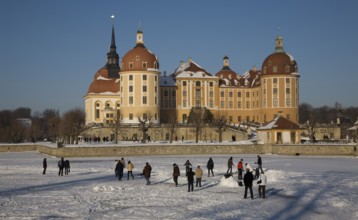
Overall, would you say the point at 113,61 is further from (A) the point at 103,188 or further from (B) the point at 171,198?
(B) the point at 171,198

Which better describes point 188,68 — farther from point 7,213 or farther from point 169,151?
point 7,213

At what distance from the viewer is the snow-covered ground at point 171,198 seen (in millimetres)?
18594

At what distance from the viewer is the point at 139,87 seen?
272 ft

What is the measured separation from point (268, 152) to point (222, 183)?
30.6 meters

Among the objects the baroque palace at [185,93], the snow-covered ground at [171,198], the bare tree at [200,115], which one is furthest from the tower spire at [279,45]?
the snow-covered ground at [171,198]

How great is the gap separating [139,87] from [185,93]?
37.2ft

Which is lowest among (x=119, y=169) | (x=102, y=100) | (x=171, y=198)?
(x=171, y=198)

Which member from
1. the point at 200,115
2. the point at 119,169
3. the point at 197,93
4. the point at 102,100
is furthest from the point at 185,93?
the point at 119,169

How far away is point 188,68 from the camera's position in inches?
3696

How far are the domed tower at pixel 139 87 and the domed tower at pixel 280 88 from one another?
19536 mm

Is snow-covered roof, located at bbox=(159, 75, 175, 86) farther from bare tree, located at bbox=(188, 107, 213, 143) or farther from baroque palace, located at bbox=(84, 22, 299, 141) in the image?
bare tree, located at bbox=(188, 107, 213, 143)

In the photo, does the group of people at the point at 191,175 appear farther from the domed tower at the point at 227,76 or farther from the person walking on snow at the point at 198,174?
the domed tower at the point at 227,76

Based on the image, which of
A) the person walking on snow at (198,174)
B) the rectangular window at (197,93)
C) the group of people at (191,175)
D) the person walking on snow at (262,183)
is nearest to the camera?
the person walking on snow at (262,183)

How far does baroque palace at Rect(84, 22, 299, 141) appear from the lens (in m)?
83.1
